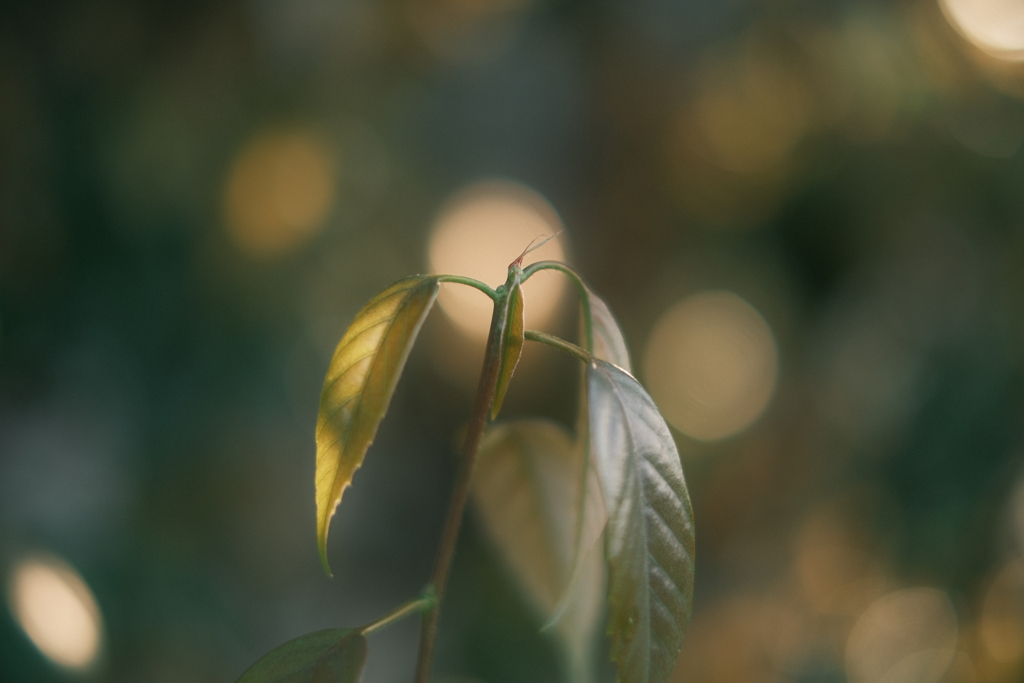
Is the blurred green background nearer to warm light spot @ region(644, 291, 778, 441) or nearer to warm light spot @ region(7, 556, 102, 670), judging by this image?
warm light spot @ region(644, 291, 778, 441)

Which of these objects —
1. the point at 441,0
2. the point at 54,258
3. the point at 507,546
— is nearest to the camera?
the point at 507,546

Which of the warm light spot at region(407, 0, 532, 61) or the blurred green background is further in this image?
the warm light spot at region(407, 0, 532, 61)

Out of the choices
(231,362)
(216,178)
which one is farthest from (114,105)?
(231,362)

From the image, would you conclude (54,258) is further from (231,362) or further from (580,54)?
(580,54)

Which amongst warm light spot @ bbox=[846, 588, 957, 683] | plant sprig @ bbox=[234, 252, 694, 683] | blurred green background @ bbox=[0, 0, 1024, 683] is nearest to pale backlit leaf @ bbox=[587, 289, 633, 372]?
plant sprig @ bbox=[234, 252, 694, 683]

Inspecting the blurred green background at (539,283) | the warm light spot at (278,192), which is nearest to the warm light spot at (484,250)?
the blurred green background at (539,283)

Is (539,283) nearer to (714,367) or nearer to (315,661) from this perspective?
(714,367)
